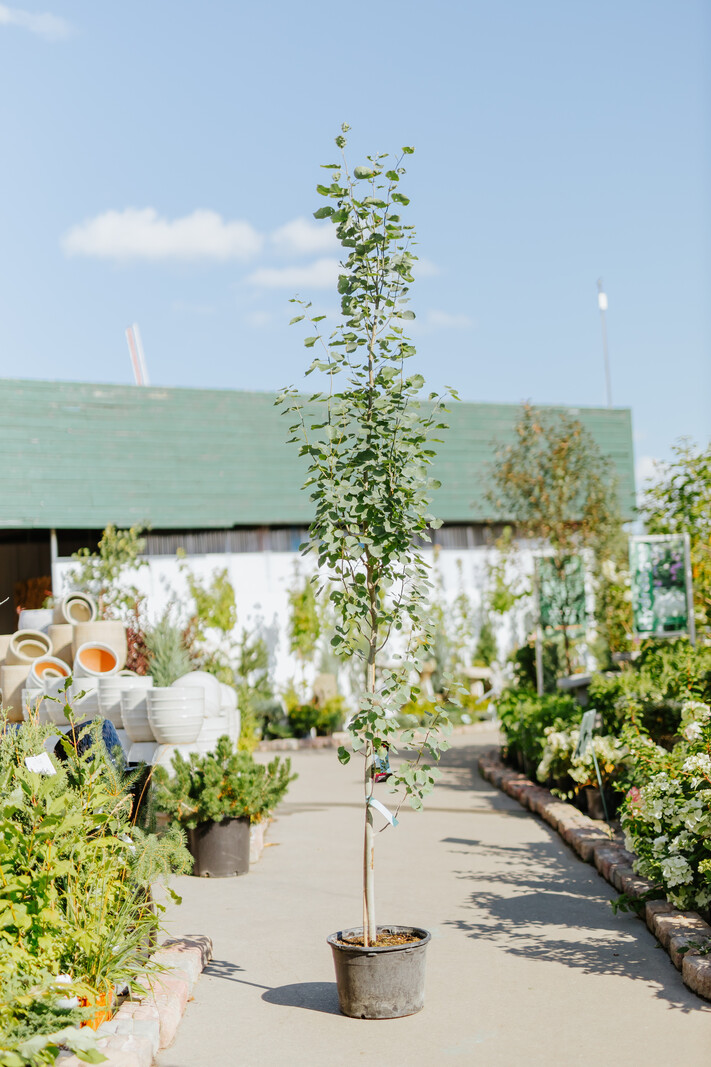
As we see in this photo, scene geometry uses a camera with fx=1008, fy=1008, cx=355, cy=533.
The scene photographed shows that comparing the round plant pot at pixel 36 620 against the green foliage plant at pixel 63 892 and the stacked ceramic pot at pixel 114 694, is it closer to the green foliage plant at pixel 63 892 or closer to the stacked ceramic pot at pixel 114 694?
the stacked ceramic pot at pixel 114 694

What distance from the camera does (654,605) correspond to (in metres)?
11.4

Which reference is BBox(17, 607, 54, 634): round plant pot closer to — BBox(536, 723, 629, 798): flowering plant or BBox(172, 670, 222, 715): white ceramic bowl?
BBox(172, 670, 222, 715): white ceramic bowl

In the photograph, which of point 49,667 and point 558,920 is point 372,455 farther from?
point 49,667

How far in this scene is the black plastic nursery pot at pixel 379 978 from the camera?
14.9 ft

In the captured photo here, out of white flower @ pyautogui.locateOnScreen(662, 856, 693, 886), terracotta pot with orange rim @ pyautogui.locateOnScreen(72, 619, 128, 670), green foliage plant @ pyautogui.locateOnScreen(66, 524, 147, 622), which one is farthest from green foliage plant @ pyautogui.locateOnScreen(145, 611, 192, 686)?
white flower @ pyautogui.locateOnScreen(662, 856, 693, 886)

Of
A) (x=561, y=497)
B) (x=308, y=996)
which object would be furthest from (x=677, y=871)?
(x=561, y=497)

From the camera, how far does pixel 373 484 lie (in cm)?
480

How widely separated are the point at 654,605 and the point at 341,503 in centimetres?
758

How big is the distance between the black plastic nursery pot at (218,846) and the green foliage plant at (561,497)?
6.87m

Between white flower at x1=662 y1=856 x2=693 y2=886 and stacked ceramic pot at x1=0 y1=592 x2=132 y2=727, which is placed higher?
stacked ceramic pot at x1=0 y1=592 x2=132 y2=727

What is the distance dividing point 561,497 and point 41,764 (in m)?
9.82

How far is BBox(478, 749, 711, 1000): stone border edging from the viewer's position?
4812 millimetres

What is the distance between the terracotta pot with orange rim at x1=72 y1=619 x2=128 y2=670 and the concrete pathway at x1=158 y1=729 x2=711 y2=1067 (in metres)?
3.62

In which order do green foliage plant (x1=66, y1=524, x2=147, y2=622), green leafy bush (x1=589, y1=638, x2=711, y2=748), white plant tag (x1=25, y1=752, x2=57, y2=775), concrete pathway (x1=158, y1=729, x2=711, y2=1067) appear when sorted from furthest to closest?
1. green foliage plant (x1=66, y1=524, x2=147, y2=622)
2. green leafy bush (x1=589, y1=638, x2=711, y2=748)
3. white plant tag (x1=25, y1=752, x2=57, y2=775)
4. concrete pathway (x1=158, y1=729, x2=711, y2=1067)
